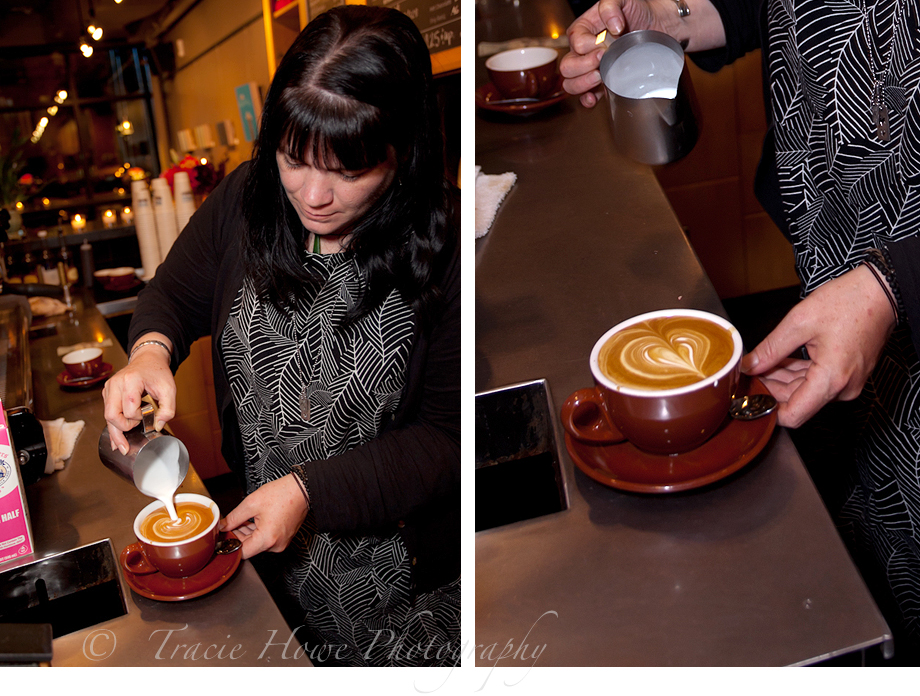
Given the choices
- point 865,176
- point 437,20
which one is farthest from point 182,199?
point 865,176

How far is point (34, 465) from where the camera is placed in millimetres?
1114

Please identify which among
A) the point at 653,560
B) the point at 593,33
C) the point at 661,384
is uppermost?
the point at 593,33

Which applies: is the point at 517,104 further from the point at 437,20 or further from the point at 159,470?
the point at 159,470

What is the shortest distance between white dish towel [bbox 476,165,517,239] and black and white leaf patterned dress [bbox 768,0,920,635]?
1.33ft

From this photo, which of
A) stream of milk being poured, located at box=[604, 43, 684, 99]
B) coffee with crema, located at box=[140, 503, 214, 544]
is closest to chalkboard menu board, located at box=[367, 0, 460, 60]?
stream of milk being poured, located at box=[604, 43, 684, 99]

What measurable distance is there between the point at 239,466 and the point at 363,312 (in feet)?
1.36

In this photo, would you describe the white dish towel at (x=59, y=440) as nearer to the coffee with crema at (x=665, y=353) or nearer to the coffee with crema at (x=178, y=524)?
the coffee with crema at (x=178, y=524)

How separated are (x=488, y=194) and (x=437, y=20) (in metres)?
1.08

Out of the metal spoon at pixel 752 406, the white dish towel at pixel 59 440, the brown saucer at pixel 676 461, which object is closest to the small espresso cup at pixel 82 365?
the white dish towel at pixel 59 440

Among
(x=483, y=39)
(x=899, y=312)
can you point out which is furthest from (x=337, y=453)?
(x=483, y=39)

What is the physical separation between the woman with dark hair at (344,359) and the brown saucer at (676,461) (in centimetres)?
46

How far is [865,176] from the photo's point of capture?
3.11 feet

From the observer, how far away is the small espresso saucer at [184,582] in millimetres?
828

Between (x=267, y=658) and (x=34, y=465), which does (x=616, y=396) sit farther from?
(x=34, y=465)
